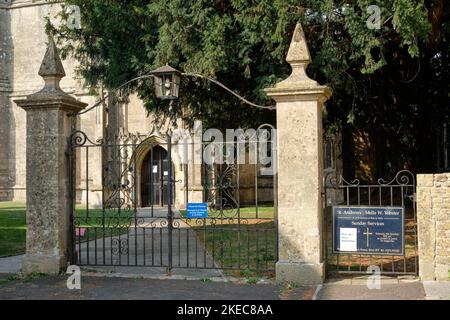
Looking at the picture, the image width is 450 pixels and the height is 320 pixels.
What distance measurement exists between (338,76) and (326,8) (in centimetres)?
171

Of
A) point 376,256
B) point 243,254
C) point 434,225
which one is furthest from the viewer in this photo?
point 243,254

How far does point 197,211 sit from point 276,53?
14.8 feet

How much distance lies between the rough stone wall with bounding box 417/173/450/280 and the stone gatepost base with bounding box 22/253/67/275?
5.98 metres

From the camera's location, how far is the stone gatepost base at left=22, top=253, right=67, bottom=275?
30.7ft

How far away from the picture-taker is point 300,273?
8.37m

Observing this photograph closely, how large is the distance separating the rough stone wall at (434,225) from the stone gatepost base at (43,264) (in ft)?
19.6

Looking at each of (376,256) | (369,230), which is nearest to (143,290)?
(369,230)

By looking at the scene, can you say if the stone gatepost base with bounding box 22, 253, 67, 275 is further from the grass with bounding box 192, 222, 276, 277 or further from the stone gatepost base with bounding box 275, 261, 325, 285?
the stone gatepost base with bounding box 275, 261, 325, 285

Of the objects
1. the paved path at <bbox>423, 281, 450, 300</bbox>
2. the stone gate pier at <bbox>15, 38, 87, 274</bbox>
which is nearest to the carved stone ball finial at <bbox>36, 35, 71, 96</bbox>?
the stone gate pier at <bbox>15, 38, 87, 274</bbox>

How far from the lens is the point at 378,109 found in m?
15.7

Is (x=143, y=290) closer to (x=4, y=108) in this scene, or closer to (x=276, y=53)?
(x=276, y=53)

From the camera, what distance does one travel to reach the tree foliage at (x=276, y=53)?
1150cm

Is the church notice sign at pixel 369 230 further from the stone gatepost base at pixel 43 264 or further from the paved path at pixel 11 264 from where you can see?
the paved path at pixel 11 264

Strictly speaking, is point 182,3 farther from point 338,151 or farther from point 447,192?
point 338,151
